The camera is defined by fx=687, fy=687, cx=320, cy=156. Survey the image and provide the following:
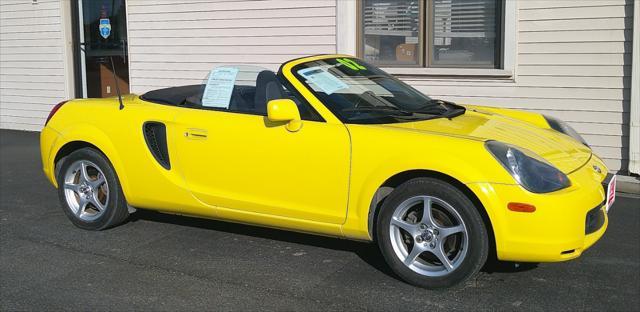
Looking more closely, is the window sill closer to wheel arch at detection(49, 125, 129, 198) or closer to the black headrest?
the black headrest

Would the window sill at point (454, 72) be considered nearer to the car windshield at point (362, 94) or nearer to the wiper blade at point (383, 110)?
the car windshield at point (362, 94)

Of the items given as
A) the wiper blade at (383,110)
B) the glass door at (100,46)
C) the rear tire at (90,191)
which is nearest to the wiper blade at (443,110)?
the wiper blade at (383,110)

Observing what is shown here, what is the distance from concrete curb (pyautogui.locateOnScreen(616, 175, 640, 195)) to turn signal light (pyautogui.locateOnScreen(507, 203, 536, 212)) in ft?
12.9

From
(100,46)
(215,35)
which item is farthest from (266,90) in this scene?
(100,46)

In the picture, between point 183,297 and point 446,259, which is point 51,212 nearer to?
point 183,297

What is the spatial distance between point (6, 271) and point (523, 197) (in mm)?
3404

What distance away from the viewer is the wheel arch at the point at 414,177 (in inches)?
156

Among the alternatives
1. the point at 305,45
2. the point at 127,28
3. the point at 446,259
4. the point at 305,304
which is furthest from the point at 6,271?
the point at 127,28

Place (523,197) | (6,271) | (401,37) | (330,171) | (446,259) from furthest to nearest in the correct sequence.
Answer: (401,37)
(6,271)
(330,171)
(446,259)
(523,197)

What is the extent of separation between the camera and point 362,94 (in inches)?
190

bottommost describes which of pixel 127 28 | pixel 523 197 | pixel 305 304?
pixel 305 304

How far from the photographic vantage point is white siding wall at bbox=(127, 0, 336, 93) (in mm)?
9219

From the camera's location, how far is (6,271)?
4.66 metres

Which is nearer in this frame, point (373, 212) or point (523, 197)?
point (523, 197)
